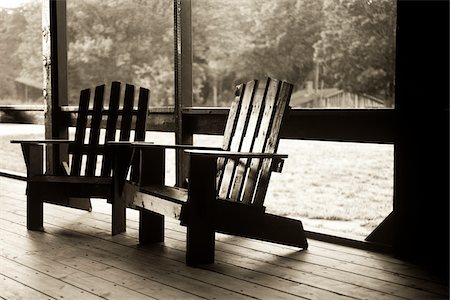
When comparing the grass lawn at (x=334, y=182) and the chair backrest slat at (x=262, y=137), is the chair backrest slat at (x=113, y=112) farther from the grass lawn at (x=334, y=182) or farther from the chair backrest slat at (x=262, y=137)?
the grass lawn at (x=334, y=182)

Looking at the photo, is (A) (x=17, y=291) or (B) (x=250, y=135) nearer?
(A) (x=17, y=291)

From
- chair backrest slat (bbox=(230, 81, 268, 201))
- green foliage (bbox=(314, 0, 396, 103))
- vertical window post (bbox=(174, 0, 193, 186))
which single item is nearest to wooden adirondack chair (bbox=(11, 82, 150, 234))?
vertical window post (bbox=(174, 0, 193, 186))

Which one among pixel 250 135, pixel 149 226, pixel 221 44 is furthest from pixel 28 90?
pixel 250 135

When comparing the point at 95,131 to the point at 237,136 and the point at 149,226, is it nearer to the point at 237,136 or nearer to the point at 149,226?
the point at 149,226

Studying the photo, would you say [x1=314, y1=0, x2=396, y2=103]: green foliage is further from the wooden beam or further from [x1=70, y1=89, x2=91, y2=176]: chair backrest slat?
[x1=70, y1=89, x2=91, y2=176]: chair backrest slat

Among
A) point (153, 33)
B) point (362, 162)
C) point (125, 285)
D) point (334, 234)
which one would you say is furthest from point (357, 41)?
point (125, 285)

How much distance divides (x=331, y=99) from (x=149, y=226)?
7096 mm

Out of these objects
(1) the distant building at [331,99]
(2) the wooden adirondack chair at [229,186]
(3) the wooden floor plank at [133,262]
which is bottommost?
(3) the wooden floor plank at [133,262]

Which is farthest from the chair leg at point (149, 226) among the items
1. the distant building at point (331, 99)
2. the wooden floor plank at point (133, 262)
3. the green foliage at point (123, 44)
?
the green foliage at point (123, 44)

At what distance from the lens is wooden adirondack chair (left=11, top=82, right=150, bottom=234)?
3809 mm

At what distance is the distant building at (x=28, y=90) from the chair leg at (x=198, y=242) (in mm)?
11012

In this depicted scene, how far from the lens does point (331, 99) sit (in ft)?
32.9

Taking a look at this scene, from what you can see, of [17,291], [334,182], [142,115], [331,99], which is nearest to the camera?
[17,291]

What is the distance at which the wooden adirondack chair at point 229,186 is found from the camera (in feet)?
9.62
